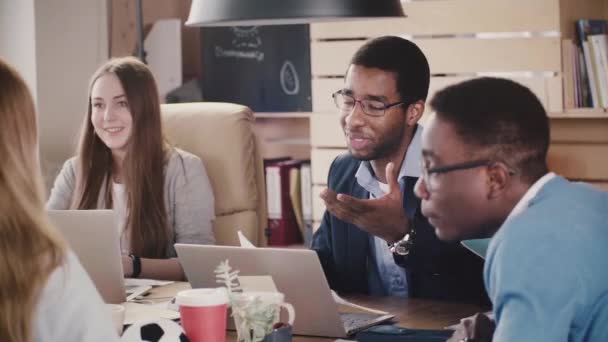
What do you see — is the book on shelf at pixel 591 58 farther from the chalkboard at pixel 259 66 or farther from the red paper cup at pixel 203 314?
the red paper cup at pixel 203 314

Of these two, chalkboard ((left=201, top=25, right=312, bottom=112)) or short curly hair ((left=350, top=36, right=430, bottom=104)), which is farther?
chalkboard ((left=201, top=25, right=312, bottom=112))

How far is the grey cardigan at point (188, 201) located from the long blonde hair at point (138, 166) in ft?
0.09

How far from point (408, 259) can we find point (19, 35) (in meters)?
2.32

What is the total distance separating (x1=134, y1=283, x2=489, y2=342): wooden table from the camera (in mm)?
1937

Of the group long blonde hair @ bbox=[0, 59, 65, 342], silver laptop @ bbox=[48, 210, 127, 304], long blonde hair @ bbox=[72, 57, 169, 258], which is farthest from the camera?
long blonde hair @ bbox=[72, 57, 169, 258]

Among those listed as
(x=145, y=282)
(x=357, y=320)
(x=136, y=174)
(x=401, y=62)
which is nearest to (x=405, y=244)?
(x=357, y=320)

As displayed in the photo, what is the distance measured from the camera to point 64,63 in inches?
162

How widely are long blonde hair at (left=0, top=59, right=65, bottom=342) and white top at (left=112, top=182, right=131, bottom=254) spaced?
1.60 meters

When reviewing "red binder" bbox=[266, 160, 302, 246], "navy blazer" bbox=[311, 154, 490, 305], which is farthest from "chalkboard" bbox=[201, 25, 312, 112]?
"navy blazer" bbox=[311, 154, 490, 305]

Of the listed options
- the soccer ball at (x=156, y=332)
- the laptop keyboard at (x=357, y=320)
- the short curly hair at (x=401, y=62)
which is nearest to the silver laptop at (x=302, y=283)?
the laptop keyboard at (x=357, y=320)

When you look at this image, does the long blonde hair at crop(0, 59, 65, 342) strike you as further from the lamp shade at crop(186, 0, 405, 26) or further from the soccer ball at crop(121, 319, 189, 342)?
the lamp shade at crop(186, 0, 405, 26)

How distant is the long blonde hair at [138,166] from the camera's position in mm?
2857

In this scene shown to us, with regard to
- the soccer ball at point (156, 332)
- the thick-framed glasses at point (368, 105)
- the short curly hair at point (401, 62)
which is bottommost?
the soccer ball at point (156, 332)

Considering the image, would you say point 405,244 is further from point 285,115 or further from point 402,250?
point 285,115
